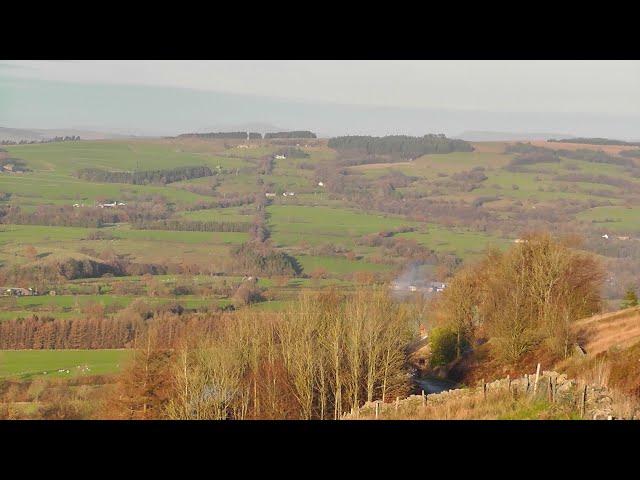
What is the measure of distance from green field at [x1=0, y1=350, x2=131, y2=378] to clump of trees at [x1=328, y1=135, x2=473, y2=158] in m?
57.8

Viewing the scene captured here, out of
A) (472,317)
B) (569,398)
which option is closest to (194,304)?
(472,317)

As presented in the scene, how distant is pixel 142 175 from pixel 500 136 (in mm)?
40492

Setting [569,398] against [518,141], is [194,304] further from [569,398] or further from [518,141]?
[518,141]

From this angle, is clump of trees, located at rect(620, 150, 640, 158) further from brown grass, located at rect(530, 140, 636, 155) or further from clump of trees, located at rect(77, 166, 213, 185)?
clump of trees, located at rect(77, 166, 213, 185)

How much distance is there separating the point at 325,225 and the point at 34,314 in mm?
27041

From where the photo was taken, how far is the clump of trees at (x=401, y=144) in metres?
82.9

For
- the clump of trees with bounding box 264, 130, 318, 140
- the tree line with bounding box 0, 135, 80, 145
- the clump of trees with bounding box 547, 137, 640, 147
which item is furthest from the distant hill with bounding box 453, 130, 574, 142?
the tree line with bounding box 0, 135, 80, 145

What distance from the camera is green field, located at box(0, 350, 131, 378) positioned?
26391 millimetres

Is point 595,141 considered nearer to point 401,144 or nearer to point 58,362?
point 401,144

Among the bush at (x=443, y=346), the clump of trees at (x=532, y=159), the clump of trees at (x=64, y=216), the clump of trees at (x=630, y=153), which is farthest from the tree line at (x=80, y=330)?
the clump of trees at (x=630, y=153)

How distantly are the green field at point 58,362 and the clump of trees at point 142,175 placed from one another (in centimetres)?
4241

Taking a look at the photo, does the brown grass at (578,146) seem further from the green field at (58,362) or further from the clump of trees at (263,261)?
the green field at (58,362)

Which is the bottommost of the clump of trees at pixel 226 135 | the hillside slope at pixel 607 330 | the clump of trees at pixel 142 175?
the hillside slope at pixel 607 330
